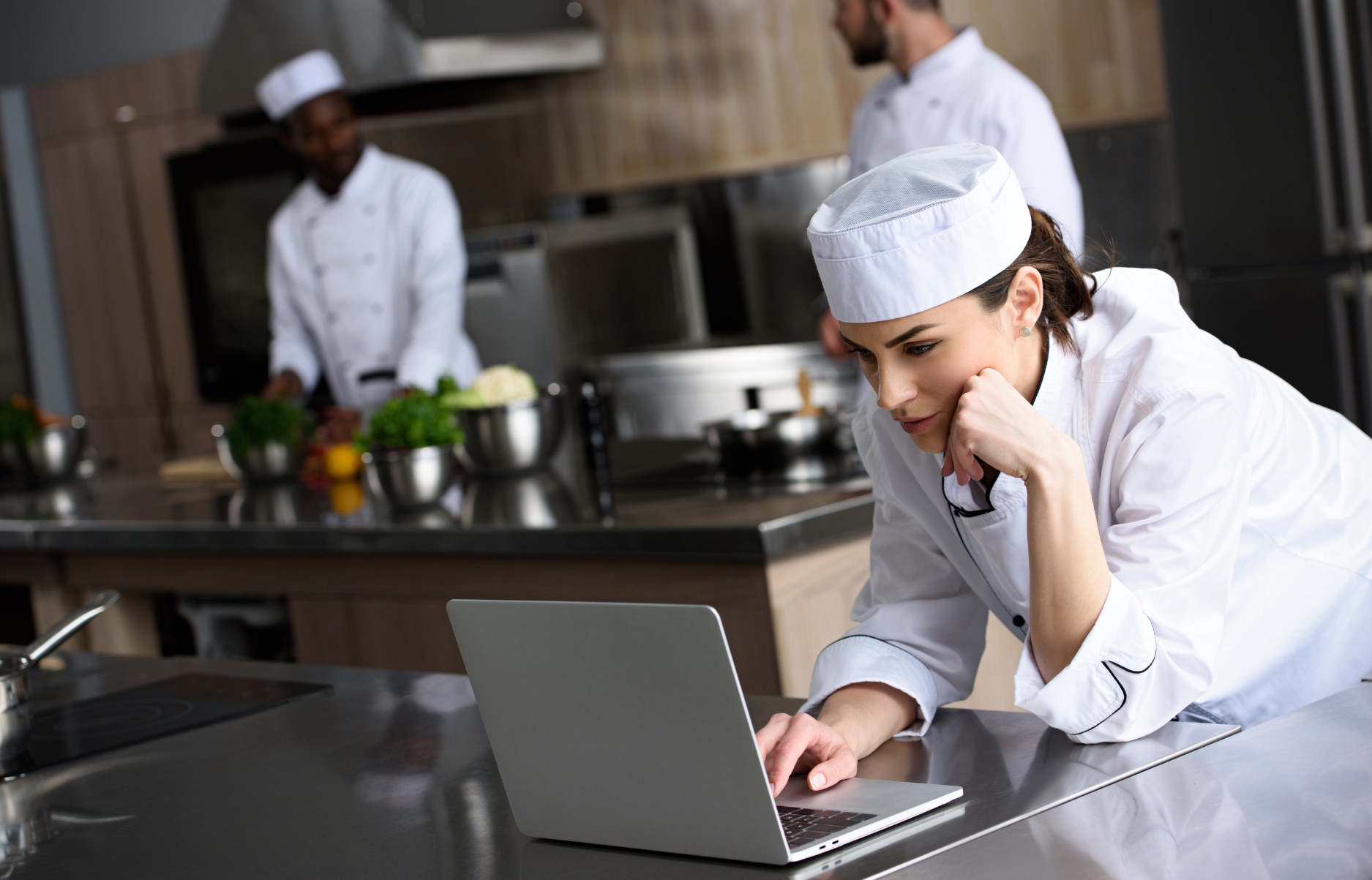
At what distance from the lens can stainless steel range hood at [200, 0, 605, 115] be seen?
14.8ft

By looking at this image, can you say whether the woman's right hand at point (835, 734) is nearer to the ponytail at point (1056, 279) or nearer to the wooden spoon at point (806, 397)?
the ponytail at point (1056, 279)

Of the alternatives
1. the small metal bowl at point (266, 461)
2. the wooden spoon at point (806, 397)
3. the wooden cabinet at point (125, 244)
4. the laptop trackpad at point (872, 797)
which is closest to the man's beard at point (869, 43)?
the wooden spoon at point (806, 397)

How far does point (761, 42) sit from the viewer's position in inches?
179

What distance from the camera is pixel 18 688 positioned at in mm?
1314

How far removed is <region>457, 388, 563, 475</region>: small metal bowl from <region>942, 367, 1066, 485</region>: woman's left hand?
1595mm

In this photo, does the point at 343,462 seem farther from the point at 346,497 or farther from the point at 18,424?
the point at 18,424

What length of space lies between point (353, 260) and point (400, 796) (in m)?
2.65

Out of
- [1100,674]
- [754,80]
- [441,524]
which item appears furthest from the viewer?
[754,80]

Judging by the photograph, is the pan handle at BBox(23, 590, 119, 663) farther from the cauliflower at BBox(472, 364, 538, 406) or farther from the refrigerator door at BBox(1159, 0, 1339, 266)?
the refrigerator door at BBox(1159, 0, 1339, 266)

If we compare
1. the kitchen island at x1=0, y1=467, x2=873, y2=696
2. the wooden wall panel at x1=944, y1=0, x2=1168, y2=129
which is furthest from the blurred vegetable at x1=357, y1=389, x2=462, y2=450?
the wooden wall panel at x1=944, y1=0, x2=1168, y2=129

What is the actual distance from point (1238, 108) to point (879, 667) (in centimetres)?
225

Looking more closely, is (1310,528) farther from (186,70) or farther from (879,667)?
(186,70)

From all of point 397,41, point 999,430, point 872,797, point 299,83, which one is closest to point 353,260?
point 299,83

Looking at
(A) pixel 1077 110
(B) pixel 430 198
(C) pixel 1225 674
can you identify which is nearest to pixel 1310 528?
(C) pixel 1225 674
